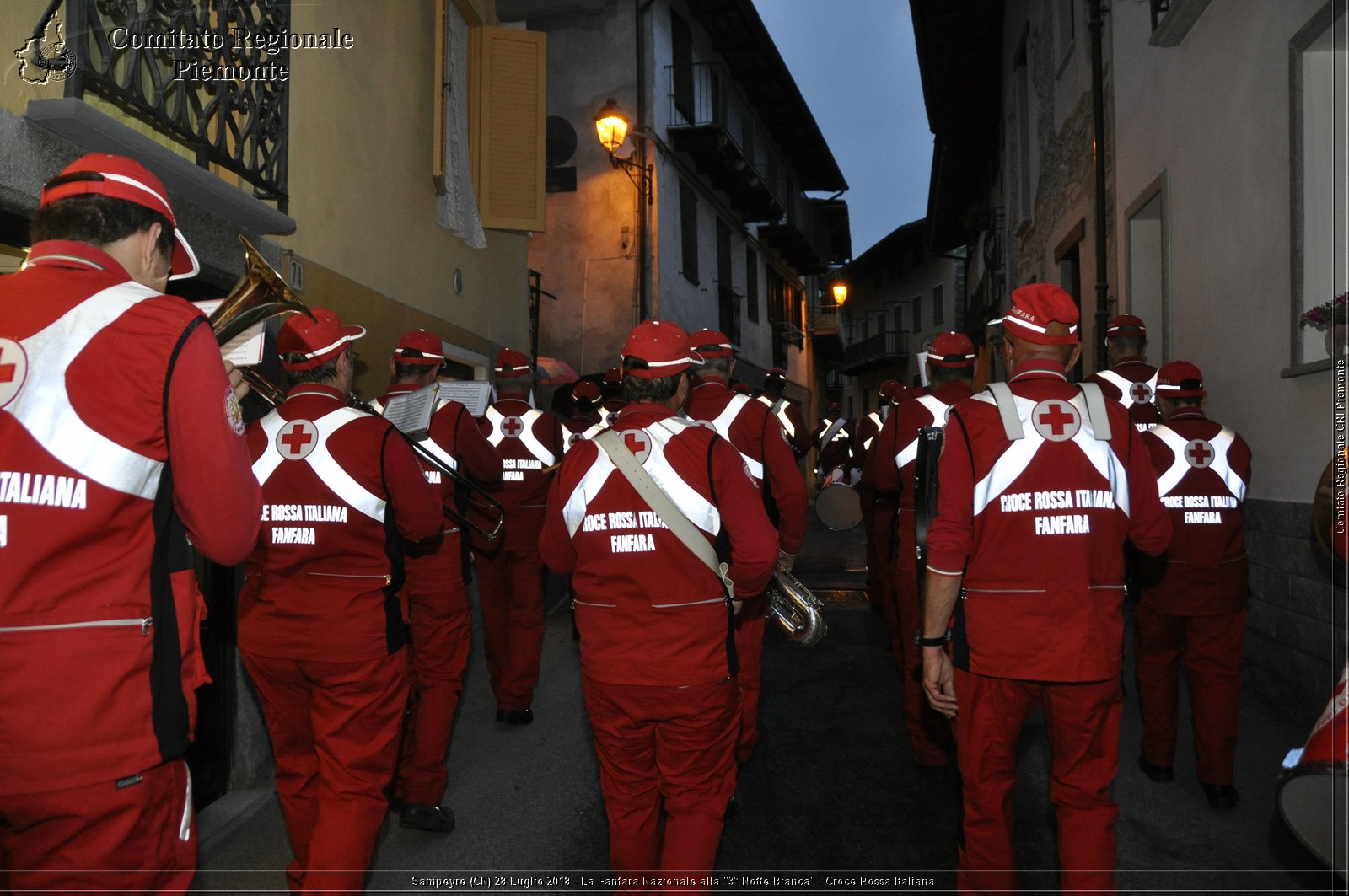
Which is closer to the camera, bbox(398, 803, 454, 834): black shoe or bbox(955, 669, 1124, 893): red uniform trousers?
bbox(955, 669, 1124, 893): red uniform trousers

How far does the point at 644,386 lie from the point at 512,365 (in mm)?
3615

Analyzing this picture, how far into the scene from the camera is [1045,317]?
10.2 feet

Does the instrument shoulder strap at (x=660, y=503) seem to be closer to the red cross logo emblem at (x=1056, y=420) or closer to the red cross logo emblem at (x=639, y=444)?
the red cross logo emblem at (x=639, y=444)

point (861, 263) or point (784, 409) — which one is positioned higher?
point (861, 263)

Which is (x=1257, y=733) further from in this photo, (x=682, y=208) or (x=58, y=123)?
(x=682, y=208)

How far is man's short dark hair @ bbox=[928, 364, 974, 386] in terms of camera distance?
17.6 ft

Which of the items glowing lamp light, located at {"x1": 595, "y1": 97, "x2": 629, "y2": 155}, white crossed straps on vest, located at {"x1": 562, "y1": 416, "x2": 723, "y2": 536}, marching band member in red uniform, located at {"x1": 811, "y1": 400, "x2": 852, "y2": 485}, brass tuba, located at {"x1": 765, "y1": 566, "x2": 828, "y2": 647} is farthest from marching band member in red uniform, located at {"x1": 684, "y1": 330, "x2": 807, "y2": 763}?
glowing lamp light, located at {"x1": 595, "y1": 97, "x2": 629, "y2": 155}

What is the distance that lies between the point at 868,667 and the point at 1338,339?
3.78 m

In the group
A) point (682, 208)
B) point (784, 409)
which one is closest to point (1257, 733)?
point (784, 409)

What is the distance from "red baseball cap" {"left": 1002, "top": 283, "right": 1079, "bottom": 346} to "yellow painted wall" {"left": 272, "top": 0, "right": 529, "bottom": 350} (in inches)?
164

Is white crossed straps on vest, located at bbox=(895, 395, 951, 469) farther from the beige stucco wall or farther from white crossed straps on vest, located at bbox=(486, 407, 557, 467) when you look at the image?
white crossed straps on vest, located at bbox=(486, 407, 557, 467)

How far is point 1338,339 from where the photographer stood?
14.9 ft

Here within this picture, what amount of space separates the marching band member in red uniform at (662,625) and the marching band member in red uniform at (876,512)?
3.52 m

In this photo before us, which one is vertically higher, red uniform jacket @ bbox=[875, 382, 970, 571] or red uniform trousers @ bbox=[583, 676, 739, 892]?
red uniform jacket @ bbox=[875, 382, 970, 571]
